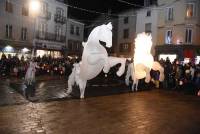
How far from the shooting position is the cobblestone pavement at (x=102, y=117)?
26.4ft

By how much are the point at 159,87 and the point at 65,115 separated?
10.6 m

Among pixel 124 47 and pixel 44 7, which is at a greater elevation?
pixel 44 7

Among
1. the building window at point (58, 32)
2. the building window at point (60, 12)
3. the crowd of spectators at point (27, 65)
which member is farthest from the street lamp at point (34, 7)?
the crowd of spectators at point (27, 65)

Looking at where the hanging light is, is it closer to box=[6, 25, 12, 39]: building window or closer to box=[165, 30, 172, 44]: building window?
box=[6, 25, 12, 39]: building window

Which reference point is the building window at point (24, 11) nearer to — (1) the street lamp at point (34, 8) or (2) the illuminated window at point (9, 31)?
(1) the street lamp at point (34, 8)

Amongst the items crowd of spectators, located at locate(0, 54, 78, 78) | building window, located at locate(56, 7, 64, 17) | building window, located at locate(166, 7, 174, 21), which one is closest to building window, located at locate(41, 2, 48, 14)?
building window, located at locate(56, 7, 64, 17)

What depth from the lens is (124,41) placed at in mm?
48469

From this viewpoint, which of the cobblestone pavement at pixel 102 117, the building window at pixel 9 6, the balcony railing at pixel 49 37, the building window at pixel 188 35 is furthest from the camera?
the balcony railing at pixel 49 37

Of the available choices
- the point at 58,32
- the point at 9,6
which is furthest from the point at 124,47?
the point at 9,6

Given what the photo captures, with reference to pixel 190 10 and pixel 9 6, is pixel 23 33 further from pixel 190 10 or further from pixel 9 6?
pixel 190 10

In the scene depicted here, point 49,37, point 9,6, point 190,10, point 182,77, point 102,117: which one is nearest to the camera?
point 102,117

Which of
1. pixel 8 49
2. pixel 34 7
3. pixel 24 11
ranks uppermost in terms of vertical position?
pixel 34 7

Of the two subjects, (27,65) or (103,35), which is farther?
(27,65)

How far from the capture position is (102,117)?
31.4 ft
